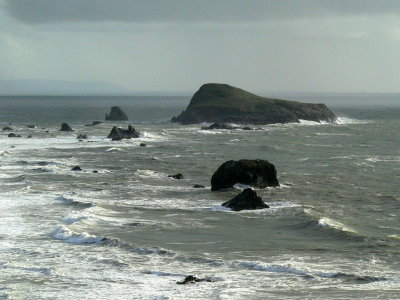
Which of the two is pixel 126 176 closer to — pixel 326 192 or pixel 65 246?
pixel 326 192

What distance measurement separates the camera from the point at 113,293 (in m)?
28.5

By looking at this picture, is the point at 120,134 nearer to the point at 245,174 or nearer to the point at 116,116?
the point at 245,174

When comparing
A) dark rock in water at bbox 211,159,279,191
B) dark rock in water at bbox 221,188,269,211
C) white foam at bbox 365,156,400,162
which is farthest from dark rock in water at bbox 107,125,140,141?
dark rock in water at bbox 221,188,269,211

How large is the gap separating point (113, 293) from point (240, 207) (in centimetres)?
2054

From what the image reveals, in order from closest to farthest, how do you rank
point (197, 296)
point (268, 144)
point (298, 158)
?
point (197, 296), point (298, 158), point (268, 144)

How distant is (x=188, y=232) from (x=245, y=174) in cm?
1778

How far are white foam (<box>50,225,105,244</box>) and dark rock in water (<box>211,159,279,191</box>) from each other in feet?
62.5

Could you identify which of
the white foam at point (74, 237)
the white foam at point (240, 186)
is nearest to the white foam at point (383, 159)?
the white foam at point (240, 186)

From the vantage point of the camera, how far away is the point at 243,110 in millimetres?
168625

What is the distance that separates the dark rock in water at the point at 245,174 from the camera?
57419 millimetres

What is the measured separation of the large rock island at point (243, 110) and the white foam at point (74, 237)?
123 m

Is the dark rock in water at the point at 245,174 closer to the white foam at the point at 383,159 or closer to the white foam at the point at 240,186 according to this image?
the white foam at the point at 240,186

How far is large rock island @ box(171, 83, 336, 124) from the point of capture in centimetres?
16588

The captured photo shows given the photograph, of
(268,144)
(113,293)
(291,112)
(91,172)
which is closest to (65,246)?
(113,293)
